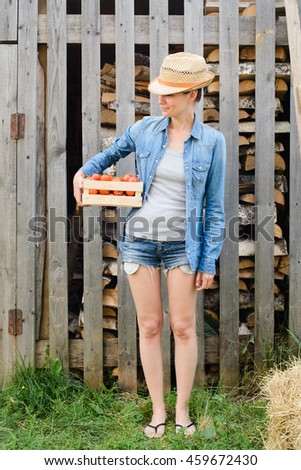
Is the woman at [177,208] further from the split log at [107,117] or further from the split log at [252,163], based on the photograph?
the split log at [252,163]

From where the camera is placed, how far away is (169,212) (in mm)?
3383

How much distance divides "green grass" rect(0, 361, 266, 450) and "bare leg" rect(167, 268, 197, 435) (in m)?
0.15

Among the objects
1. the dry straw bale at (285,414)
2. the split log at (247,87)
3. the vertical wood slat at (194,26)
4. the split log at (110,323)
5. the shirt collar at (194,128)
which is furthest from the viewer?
the split log at (110,323)

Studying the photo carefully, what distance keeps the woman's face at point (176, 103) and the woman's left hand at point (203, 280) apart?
89 centimetres

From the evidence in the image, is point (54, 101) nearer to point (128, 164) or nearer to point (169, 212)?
point (128, 164)

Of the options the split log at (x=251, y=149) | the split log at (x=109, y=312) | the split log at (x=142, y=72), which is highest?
the split log at (x=142, y=72)

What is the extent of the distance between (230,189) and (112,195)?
1.07 m

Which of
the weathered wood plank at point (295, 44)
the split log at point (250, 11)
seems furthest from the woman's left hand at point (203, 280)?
the split log at point (250, 11)

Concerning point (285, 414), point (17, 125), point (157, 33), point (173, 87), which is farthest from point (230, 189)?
point (285, 414)

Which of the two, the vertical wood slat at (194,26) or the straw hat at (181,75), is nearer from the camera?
the straw hat at (181,75)

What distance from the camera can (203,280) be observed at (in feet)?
11.2

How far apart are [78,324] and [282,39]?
7.89 ft

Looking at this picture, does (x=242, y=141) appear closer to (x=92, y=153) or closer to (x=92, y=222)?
(x=92, y=153)

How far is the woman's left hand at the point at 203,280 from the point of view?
11.1ft
